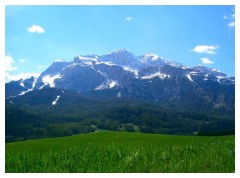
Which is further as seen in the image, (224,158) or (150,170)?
(224,158)

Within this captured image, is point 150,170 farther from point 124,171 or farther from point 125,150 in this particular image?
point 125,150

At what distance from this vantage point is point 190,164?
6020 mm
